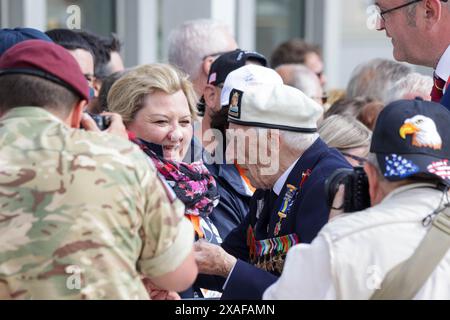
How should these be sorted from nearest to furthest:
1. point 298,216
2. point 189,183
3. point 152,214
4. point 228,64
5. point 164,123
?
point 152,214
point 298,216
point 189,183
point 164,123
point 228,64

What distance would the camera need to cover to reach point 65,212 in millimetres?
2432

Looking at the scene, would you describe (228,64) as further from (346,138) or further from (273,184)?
(273,184)

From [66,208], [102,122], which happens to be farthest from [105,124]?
[66,208]

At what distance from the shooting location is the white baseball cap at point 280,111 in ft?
11.9

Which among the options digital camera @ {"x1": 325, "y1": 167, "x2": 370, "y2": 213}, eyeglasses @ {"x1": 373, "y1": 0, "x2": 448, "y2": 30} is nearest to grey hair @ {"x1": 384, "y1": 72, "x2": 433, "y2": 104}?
eyeglasses @ {"x1": 373, "y1": 0, "x2": 448, "y2": 30}

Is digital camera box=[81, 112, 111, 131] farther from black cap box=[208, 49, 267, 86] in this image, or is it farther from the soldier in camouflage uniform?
black cap box=[208, 49, 267, 86]

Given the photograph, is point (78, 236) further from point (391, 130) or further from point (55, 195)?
point (391, 130)

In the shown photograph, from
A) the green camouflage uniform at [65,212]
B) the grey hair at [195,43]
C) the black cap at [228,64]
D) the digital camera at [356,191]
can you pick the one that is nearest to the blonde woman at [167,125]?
the black cap at [228,64]

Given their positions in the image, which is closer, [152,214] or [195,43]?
[152,214]

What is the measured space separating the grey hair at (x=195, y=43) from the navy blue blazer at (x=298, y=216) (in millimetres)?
2296

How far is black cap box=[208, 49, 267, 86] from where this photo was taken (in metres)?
5.04

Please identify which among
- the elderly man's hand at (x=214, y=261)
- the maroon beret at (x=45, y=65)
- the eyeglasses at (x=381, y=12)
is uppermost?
the eyeglasses at (x=381, y=12)

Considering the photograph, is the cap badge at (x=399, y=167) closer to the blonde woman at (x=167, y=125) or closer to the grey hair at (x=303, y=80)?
the blonde woman at (x=167, y=125)

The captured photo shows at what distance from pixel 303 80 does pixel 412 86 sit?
925 mm
